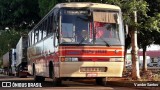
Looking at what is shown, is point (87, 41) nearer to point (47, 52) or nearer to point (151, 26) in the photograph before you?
point (47, 52)

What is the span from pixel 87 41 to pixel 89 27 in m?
0.60

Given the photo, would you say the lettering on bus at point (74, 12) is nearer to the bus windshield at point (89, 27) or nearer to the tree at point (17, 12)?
the bus windshield at point (89, 27)

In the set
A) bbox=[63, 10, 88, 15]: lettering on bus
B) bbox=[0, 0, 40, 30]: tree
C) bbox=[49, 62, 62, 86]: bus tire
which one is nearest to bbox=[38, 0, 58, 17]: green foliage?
bbox=[0, 0, 40, 30]: tree

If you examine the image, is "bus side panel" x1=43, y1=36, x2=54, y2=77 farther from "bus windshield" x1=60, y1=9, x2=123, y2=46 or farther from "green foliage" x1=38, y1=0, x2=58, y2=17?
"green foliage" x1=38, y1=0, x2=58, y2=17

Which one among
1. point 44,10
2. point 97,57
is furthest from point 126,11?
point 44,10

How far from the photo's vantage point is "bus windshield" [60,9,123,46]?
1620cm

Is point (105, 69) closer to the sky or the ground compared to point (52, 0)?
closer to the ground

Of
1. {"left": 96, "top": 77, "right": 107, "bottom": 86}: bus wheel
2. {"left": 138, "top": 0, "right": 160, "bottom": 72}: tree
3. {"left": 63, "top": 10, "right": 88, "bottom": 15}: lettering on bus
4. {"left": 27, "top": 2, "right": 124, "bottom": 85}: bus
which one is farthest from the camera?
{"left": 138, "top": 0, "right": 160, "bottom": 72}: tree

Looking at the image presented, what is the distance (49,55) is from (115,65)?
3.38 metres

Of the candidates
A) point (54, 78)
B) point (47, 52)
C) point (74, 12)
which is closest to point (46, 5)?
point (47, 52)

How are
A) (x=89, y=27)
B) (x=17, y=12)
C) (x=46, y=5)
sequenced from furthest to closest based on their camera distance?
(x=17, y=12) → (x=46, y=5) → (x=89, y=27)

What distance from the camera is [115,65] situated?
16.5m

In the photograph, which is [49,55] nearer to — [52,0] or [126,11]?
[126,11]

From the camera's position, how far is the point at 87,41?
1630 cm
